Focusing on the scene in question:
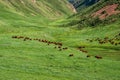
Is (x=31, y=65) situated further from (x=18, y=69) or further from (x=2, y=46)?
(x=2, y=46)

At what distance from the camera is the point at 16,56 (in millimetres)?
42156

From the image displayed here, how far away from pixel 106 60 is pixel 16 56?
45.7ft

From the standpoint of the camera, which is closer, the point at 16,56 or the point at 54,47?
the point at 16,56

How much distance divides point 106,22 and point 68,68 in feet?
204

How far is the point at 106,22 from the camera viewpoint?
323ft

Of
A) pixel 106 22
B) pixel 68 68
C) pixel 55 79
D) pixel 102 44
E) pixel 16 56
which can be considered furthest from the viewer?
pixel 106 22

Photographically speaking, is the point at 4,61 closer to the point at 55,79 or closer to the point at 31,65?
the point at 31,65

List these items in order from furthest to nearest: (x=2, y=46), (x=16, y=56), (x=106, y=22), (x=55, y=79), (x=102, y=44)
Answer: (x=106, y=22) < (x=102, y=44) < (x=2, y=46) < (x=16, y=56) < (x=55, y=79)

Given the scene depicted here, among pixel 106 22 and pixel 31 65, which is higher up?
pixel 106 22

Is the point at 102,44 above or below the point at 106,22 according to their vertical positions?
below

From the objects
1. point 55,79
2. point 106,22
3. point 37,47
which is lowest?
point 55,79

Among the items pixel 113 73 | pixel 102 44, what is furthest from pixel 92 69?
pixel 102 44

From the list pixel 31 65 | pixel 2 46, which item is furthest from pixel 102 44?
pixel 31 65

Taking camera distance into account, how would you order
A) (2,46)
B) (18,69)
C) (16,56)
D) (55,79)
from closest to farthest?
(55,79) → (18,69) → (16,56) → (2,46)
